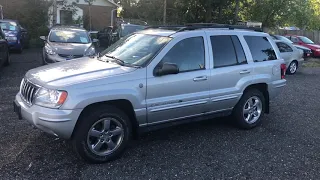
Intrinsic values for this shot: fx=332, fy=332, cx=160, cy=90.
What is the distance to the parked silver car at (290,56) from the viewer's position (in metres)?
14.3

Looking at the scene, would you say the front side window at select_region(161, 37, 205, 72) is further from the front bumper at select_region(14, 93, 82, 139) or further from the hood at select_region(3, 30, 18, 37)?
the hood at select_region(3, 30, 18, 37)

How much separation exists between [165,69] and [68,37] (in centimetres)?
801

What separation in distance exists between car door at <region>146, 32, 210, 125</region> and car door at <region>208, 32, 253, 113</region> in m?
0.16

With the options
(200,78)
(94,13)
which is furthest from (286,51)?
(94,13)

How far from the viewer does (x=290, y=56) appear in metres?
14.4

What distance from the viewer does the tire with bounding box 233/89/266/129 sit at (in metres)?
5.80

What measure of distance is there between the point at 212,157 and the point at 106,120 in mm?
1592

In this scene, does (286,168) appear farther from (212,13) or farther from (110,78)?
(212,13)

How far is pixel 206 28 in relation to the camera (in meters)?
5.55

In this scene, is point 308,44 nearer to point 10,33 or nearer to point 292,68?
point 292,68

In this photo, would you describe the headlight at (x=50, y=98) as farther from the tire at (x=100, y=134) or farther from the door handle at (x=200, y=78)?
the door handle at (x=200, y=78)

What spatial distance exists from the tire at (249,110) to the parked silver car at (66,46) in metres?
5.76

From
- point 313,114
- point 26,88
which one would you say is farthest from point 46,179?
point 313,114

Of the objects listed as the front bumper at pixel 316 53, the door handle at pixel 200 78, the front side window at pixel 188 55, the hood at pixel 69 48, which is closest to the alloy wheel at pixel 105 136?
the front side window at pixel 188 55
